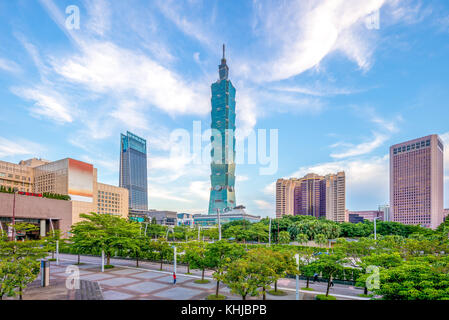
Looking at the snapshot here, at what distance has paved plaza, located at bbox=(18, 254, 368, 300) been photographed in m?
18.6

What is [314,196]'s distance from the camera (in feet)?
562

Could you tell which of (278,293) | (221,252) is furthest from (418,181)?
(221,252)

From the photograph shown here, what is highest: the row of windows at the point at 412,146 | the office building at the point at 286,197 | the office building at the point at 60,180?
the row of windows at the point at 412,146

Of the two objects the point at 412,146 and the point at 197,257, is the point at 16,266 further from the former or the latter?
the point at 412,146

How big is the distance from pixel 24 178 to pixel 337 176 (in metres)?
164

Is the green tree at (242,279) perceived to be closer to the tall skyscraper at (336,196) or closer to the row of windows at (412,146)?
the tall skyscraper at (336,196)

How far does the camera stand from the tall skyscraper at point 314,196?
166375mm

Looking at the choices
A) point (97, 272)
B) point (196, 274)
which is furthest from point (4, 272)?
point (196, 274)

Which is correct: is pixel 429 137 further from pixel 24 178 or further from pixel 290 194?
pixel 24 178

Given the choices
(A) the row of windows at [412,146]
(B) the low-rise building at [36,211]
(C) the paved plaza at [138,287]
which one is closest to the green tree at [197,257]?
(C) the paved plaza at [138,287]

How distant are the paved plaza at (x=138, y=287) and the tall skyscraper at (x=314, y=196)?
153 meters
